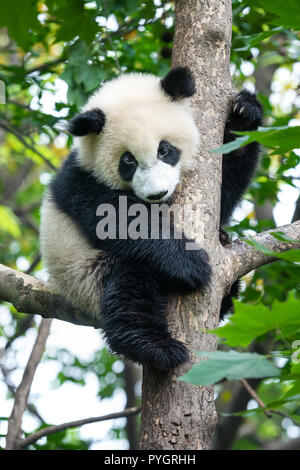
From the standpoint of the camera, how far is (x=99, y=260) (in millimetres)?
3869

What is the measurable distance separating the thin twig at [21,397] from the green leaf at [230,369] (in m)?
2.86

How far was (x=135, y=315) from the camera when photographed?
11.1 feet

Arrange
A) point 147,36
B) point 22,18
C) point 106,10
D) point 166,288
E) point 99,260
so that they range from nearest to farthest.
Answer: point 22,18 < point 166,288 < point 99,260 < point 106,10 < point 147,36

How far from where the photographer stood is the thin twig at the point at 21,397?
13.5 feet

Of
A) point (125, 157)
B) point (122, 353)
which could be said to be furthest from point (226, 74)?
point (122, 353)

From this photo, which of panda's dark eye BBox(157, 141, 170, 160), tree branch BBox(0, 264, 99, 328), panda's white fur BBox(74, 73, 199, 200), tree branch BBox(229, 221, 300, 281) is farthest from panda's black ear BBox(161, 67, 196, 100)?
tree branch BBox(0, 264, 99, 328)

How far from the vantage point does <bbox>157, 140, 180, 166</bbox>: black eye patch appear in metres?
3.76

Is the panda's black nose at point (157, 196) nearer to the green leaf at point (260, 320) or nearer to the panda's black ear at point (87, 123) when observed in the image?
the panda's black ear at point (87, 123)

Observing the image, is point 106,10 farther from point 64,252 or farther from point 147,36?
point 64,252

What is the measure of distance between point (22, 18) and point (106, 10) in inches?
117

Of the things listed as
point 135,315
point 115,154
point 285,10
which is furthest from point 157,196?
point 285,10

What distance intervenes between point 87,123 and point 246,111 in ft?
3.61

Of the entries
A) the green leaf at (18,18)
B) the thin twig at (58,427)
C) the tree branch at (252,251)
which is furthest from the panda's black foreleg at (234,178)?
the green leaf at (18,18)

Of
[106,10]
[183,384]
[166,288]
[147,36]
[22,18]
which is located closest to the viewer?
[22,18]
